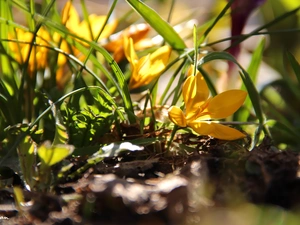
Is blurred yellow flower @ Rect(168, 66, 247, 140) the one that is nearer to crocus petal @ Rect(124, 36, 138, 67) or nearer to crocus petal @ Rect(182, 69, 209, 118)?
crocus petal @ Rect(182, 69, 209, 118)

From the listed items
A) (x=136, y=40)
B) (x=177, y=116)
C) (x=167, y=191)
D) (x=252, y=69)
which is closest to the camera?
(x=167, y=191)

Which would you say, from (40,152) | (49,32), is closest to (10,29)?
(49,32)

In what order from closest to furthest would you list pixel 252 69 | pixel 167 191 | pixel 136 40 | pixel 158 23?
pixel 167 191
pixel 158 23
pixel 252 69
pixel 136 40

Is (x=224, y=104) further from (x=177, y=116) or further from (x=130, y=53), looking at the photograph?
(x=130, y=53)

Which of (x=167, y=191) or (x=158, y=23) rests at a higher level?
(x=158, y=23)

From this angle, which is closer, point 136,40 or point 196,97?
point 196,97

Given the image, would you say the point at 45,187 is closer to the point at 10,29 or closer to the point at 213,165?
the point at 213,165

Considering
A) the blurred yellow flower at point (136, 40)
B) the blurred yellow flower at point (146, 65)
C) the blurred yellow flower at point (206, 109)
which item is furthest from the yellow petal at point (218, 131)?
the blurred yellow flower at point (136, 40)

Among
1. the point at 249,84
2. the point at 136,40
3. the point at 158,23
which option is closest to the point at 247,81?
the point at 249,84
